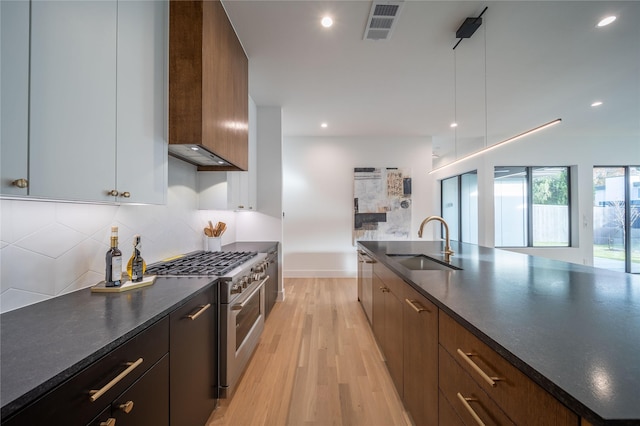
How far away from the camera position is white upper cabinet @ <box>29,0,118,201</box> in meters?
0.86

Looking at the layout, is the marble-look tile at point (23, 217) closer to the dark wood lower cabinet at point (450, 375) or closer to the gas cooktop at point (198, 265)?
the gas cooktop at point (198, 265)

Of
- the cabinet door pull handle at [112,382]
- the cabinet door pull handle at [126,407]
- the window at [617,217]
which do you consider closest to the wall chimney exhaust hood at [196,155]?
the cabinet door pull handle at [112,382]

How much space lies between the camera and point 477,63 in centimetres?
277

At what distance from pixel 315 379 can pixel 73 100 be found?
7.32 ft

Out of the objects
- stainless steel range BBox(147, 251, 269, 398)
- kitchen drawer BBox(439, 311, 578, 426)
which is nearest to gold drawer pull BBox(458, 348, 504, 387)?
kitchen drawer BBox(439, 311, 578, 426)

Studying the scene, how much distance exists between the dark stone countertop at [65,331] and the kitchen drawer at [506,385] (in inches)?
46.9

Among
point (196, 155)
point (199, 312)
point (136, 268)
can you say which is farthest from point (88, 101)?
point (199, 312)

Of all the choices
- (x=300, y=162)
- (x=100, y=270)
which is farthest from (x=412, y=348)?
(x=300, y=162)

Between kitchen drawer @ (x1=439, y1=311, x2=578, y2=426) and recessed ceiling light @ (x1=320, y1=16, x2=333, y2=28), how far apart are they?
232 cm

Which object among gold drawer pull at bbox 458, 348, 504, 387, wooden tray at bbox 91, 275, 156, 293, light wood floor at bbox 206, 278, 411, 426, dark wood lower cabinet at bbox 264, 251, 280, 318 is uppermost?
wooden tray at bbox 91, 275, 156, 293

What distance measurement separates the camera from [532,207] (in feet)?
17.5

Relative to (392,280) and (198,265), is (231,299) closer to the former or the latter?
(198,265)

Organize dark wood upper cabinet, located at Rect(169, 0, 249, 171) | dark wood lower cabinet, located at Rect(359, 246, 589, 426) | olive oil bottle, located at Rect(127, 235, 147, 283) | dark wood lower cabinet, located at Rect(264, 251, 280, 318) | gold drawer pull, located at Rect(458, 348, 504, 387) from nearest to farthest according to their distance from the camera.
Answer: dark wood lower cabinet, located at Rect(359, 246, 589, 426) < gold drawer pull, located at Rect(458, 348, 504, 387) < olive oil bottle, located at Rect(127, 235, 147, 283) < dark wood upper cabinet, located at Rect(169, 0, 249, 171) < dark wood lower cabinet, located at Rect(264, 251, 280, 318)

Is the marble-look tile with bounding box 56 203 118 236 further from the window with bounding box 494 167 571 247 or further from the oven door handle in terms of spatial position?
the window with bounding box 494 167 571 247
